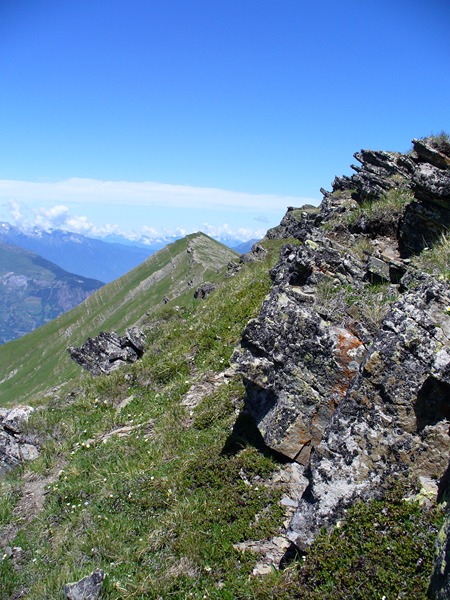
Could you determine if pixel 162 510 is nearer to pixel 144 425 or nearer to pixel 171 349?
pixel 144 425

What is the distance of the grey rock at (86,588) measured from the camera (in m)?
7.23

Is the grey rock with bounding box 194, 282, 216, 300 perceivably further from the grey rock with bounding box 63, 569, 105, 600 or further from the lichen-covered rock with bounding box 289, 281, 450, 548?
the lichen-covered rock with bounding box 289, 281, 450, 548

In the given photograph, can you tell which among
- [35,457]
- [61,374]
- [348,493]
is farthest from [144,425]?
[61,374]

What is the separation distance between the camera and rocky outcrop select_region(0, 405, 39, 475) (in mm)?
13969

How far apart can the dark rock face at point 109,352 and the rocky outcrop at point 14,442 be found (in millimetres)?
6981

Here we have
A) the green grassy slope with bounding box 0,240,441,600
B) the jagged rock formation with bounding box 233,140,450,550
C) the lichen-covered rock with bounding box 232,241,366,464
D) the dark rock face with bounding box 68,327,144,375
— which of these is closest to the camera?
the green grassy slope with bounding box 0,240,441,600

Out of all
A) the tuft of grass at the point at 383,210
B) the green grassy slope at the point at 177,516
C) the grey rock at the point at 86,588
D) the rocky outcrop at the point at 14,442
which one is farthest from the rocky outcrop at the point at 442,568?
the rocky outcrop at the point at 14,442

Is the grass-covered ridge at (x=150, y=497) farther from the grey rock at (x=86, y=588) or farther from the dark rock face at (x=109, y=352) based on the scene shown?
the dark rock face at (x=109, y=352)

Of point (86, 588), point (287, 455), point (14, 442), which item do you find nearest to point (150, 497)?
point (86, 588)

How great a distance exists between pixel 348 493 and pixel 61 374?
16985 cm

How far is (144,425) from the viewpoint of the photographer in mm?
13352

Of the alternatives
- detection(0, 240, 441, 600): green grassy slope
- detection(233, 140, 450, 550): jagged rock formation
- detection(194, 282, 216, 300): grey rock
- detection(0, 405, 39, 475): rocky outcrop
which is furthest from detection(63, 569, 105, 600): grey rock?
detection(194, 282, 216, 300): grey rock

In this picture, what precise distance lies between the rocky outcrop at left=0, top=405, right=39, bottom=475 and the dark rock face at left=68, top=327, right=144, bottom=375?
6981 millimetres

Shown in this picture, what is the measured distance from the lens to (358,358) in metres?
9.05
